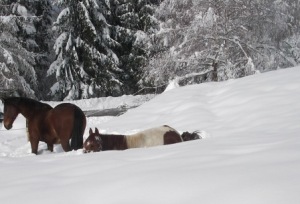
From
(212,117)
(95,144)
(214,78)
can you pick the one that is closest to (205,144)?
(95,144)

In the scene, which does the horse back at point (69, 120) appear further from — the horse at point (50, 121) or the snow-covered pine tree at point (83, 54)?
the snow-covered pine tree at point (83, 54)

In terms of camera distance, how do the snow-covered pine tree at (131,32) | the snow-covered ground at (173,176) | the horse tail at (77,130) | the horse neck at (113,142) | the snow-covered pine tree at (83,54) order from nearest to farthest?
the snow-covered ground at (173,176) < the horse neck at (113,142) < the horse tail at (77,130) < the snow-covered pine tree at (83,54) < the snow-covered pine tree at (131,32)

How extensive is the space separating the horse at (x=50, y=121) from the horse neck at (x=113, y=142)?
1.50 meters

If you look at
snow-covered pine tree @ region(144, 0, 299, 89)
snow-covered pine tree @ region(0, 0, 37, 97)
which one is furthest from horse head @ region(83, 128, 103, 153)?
snow-covered pine tree @ region(0, 0, 37, 97)

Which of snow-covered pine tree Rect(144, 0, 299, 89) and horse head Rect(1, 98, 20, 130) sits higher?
snow-covered pine tree Rect(144, 0, 299, 89)

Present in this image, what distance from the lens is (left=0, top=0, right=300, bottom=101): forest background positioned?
18.3 metres

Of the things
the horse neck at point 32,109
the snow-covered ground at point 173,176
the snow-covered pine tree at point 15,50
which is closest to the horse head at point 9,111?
the horse neck at point 32,109

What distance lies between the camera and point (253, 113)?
8.03 metres

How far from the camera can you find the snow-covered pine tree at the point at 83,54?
24.2m

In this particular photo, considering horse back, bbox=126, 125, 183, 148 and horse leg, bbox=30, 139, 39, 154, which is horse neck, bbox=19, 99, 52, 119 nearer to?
horse leg, bbox=30, 139, 39, 154

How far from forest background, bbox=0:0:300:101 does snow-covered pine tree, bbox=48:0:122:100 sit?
0.06 m

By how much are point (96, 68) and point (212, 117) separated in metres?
16.8

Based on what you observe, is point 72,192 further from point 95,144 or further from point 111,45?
point 111,45

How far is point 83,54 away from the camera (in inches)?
978
